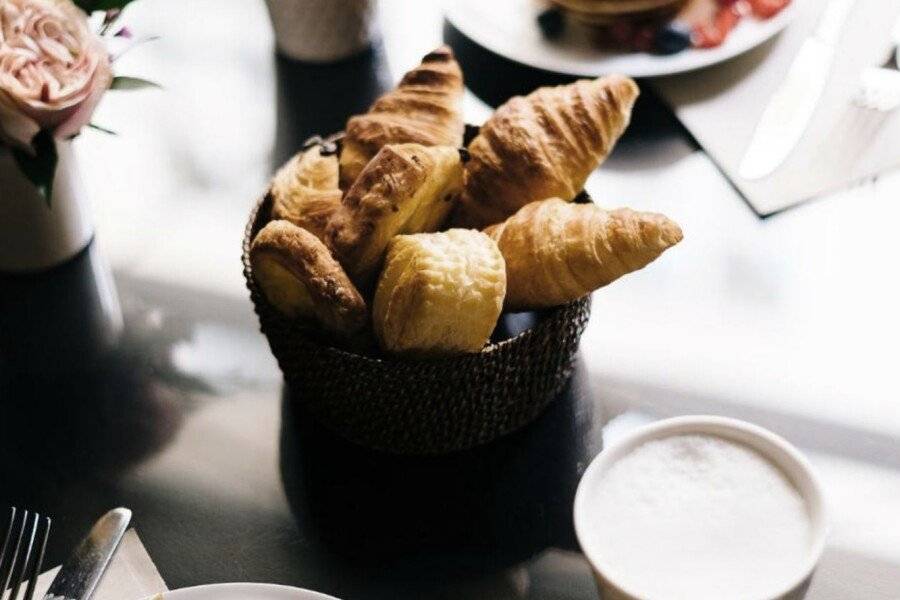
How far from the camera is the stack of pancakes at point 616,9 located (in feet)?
3.48

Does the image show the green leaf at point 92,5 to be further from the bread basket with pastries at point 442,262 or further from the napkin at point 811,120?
the napkin at point 811,120

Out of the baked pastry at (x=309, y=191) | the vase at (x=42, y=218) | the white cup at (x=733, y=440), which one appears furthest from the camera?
the vase at (x=42, y=218)

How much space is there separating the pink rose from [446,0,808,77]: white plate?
369 mm

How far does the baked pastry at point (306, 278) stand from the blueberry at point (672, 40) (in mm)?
448

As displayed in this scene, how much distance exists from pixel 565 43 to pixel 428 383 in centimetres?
48

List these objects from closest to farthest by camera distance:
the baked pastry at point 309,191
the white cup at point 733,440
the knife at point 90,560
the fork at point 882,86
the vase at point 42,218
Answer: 1. the white cup at point 733,440
2. the knife at point 90,560
3. the baked pastry at point 309,191
4. the vase at point 42,218
5. the fork at point 882,86

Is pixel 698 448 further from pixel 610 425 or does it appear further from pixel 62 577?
pixel 62 577

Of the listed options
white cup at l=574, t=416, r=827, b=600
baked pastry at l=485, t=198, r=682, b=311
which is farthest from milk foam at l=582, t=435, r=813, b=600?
baked pastry at l=485, t=198, r=682, b=311

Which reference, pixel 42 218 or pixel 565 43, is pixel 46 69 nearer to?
pixel 42 218

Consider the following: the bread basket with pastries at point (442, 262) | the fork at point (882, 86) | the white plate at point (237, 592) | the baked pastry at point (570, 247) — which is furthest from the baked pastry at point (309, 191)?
the fork at point (882, 86)

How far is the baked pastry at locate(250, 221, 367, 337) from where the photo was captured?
0.67m

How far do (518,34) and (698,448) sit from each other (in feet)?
1.86

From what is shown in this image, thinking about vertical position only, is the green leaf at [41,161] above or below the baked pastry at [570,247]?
below

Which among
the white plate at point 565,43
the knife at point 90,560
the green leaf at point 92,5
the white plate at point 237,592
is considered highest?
the green leaf at point 92,5
